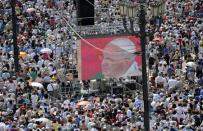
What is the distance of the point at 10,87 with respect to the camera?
2889cm

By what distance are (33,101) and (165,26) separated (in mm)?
11298

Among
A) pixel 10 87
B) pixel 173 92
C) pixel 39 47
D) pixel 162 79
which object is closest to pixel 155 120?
pixel 173 92

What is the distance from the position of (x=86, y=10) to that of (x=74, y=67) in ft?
8.40

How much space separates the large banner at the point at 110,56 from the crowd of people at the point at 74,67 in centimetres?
90

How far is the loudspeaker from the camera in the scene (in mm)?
31047

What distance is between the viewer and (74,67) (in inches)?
1192

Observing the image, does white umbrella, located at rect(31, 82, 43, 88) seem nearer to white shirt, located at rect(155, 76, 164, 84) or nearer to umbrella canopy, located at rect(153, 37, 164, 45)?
white shirt, located at rect(155, 76, 164, 84)

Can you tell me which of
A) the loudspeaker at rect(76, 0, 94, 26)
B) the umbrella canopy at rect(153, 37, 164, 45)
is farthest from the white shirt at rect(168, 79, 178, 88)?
the umbrella canopy at rect(153, 37, 164, 45)

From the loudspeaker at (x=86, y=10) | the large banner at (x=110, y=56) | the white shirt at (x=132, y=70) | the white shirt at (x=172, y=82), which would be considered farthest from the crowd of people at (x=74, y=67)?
the large banner at (x=110, y=56)

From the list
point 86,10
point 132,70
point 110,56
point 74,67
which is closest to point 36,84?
point 74,67

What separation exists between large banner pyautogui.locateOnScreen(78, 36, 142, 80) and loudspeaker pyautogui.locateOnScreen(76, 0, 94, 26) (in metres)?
3.23

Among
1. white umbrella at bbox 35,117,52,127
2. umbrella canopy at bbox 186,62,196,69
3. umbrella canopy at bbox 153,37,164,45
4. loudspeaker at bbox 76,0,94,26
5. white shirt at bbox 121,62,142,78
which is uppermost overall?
loudspeaker at bbox 76,0,94,26

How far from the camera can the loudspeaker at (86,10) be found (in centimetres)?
3105

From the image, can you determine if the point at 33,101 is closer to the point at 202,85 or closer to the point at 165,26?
the point at 202,85
